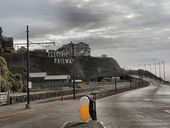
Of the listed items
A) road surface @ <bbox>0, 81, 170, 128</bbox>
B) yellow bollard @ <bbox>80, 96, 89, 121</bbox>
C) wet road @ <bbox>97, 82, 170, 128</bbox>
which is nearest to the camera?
wet road @ <bbox>97, 82, 170, 128</bbox>

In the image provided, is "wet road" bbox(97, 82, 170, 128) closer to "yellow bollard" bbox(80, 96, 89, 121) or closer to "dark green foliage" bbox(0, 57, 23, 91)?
"yellow bollard" bbox(80, 96, 89, 121)

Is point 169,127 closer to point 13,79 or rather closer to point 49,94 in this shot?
point 49,94

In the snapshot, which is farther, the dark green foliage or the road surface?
the dark green foliage

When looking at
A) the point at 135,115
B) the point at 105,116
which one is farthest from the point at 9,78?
the point at 135,115

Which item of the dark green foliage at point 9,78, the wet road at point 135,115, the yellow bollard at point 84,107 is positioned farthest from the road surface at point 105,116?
the dark green foliage at point 9,78

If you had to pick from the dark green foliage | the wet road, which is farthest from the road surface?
the dark green foliage

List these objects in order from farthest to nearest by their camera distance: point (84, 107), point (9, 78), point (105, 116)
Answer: point (9, 78) < point (105, 116) < point (84, 107)

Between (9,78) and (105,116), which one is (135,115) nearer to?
(105,116)

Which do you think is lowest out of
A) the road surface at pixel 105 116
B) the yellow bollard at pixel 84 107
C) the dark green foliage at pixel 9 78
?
the road surface at pixel 105 116

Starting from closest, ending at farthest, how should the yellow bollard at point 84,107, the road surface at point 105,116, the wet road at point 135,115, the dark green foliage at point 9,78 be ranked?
the wet road at point 135,115, the road surface at point 105,116, the yellow bollard at point 84,107, the dark green foliage at point 9,78

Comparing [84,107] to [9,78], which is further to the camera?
[9,78]

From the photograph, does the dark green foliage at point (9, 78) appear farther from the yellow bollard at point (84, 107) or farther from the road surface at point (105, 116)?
the yellow bollard at point (84, 107)

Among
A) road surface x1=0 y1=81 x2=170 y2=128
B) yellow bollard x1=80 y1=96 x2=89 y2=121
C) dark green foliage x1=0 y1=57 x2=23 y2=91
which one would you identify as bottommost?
road surface x1=0 y1=81 x2=170 y2=128

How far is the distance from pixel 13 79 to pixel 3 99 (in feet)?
94.0
